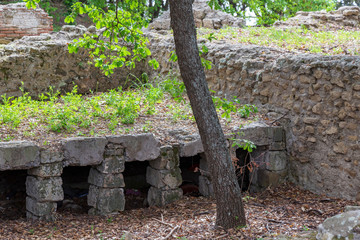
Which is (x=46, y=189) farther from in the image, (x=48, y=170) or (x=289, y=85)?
(x=289, y=85)

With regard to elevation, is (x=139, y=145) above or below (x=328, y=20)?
below

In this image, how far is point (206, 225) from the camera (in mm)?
5137

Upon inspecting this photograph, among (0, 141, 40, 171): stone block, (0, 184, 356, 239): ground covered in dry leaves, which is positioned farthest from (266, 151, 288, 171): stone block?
(0, 141, 40, 171): stone block

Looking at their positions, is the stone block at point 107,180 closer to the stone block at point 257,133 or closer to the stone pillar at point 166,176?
the stone pillar at point 166,176

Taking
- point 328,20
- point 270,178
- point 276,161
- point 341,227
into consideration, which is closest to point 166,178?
point 270,178

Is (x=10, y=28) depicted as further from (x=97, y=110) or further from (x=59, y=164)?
(x=59, y=164)

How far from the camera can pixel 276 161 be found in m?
6.96

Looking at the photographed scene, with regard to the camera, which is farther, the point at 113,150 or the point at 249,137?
the point at 249,137

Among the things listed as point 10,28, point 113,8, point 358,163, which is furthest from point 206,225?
point 10,28

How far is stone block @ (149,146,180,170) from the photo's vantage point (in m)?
6.27

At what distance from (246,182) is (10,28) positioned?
6.51m

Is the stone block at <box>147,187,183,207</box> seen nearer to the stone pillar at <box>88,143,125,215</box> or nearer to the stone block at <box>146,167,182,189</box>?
the stone block at <box>146,167,182,189</box>

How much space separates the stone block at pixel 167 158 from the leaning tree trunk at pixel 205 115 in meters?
1.67

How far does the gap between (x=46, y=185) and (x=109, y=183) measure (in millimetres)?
842
